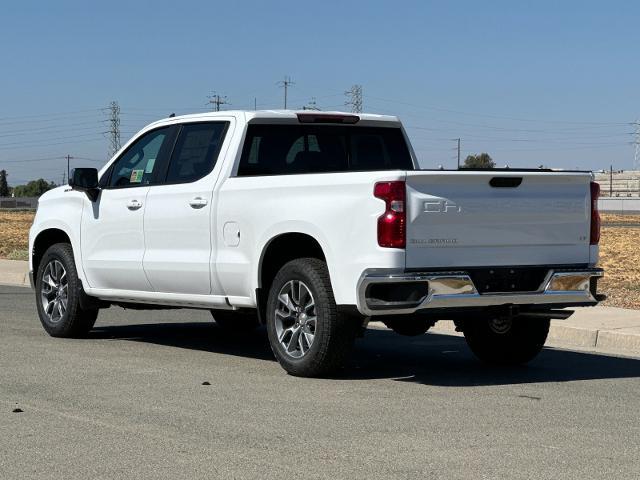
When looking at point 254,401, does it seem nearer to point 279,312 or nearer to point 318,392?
point 318,392

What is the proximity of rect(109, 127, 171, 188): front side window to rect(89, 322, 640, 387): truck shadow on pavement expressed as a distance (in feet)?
5.35

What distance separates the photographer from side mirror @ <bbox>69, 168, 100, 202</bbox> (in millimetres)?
11141

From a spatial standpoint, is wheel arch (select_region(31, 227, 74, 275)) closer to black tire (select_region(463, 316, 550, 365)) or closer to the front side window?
the front side window

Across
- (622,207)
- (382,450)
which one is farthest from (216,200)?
(622,207)

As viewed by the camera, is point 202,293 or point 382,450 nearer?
point 382,450

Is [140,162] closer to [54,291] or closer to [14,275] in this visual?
[54,291]

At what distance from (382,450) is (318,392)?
82.7 inches

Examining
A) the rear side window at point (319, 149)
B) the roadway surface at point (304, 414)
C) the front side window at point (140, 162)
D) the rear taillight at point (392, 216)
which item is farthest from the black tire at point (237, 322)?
the rear taillight at point (392, 216)

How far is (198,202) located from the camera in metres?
10.1

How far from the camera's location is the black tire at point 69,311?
11.5 metres

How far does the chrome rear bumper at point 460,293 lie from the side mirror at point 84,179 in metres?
3.71

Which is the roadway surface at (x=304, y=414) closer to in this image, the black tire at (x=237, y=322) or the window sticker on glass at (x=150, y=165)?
the black tire at (x=237, y=322)

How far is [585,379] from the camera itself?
30.7 ft

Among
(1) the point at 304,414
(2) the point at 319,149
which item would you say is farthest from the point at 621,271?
(1) the point at 304,414
